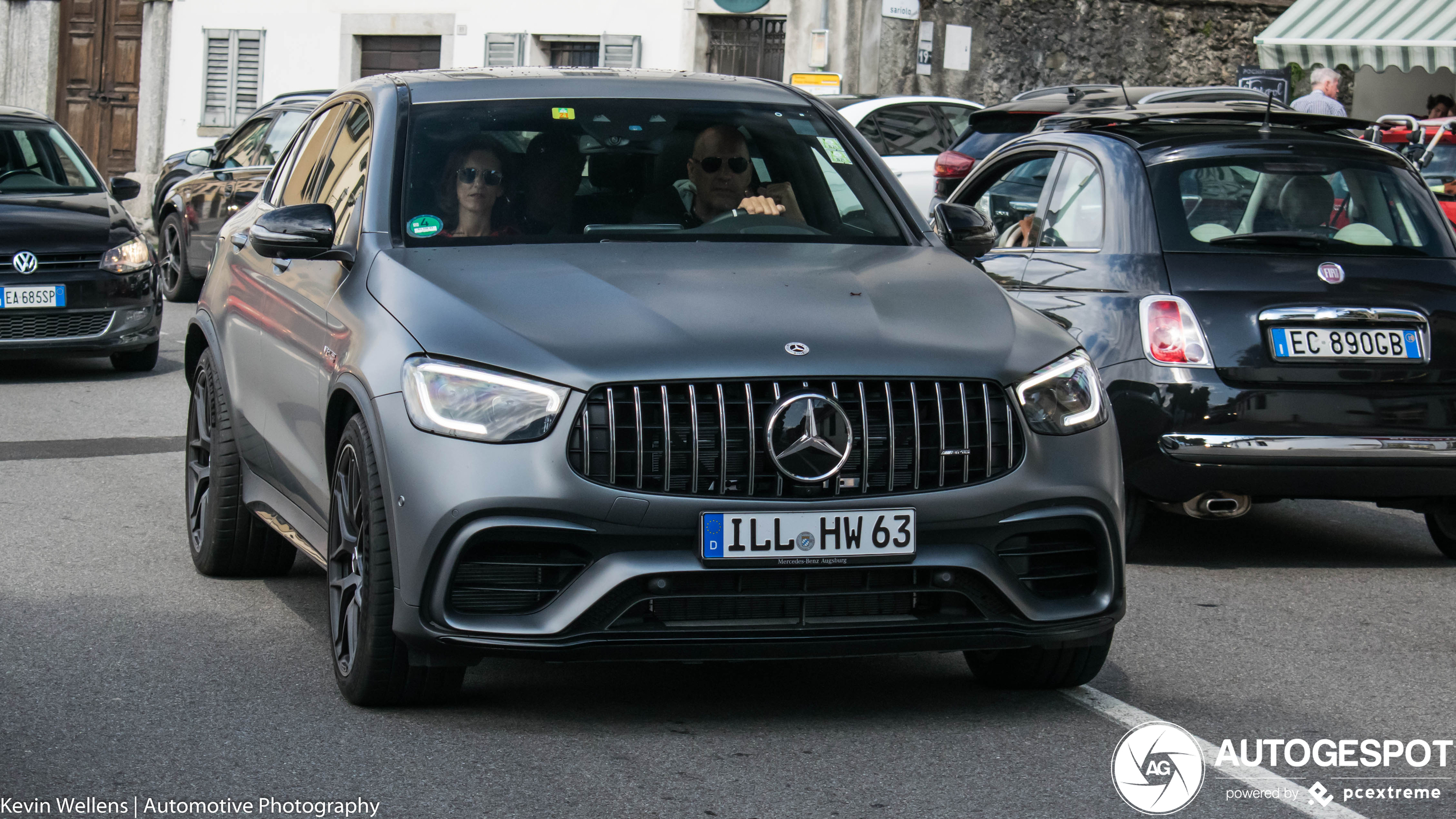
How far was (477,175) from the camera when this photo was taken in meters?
5.62

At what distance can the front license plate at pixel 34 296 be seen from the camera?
12.1 m

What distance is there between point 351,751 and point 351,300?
1.25m

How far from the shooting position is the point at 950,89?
2583 cm

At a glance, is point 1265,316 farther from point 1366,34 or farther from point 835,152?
point 1366,34

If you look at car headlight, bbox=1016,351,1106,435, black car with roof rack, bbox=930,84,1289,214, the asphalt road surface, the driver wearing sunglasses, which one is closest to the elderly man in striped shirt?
black car with roof rack, bbox=930,84,1289,214

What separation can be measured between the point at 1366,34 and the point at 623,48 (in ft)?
31.2

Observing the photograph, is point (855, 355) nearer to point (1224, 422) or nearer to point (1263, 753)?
point (1263, 753)

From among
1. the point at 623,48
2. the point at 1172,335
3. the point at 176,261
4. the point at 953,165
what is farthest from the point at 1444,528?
the point at 623,48

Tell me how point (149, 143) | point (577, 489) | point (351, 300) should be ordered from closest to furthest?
point (577, 489) < point (351, 300) < point (149, 143)

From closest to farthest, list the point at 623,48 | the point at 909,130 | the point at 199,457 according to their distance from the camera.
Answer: the point at 199,457, the point at 909,130, the point at 623,48

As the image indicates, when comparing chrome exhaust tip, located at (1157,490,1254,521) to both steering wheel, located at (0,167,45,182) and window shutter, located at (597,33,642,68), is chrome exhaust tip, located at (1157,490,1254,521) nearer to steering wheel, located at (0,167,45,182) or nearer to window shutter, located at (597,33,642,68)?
steering wheel, located at (0,167,45,182)

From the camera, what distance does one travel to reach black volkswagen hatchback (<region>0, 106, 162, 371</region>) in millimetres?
12219

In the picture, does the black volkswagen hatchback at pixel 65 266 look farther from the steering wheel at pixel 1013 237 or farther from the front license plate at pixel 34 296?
the steering wheel at pixel 1013 237

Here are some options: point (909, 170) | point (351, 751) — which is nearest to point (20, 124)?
point (909, 170)
